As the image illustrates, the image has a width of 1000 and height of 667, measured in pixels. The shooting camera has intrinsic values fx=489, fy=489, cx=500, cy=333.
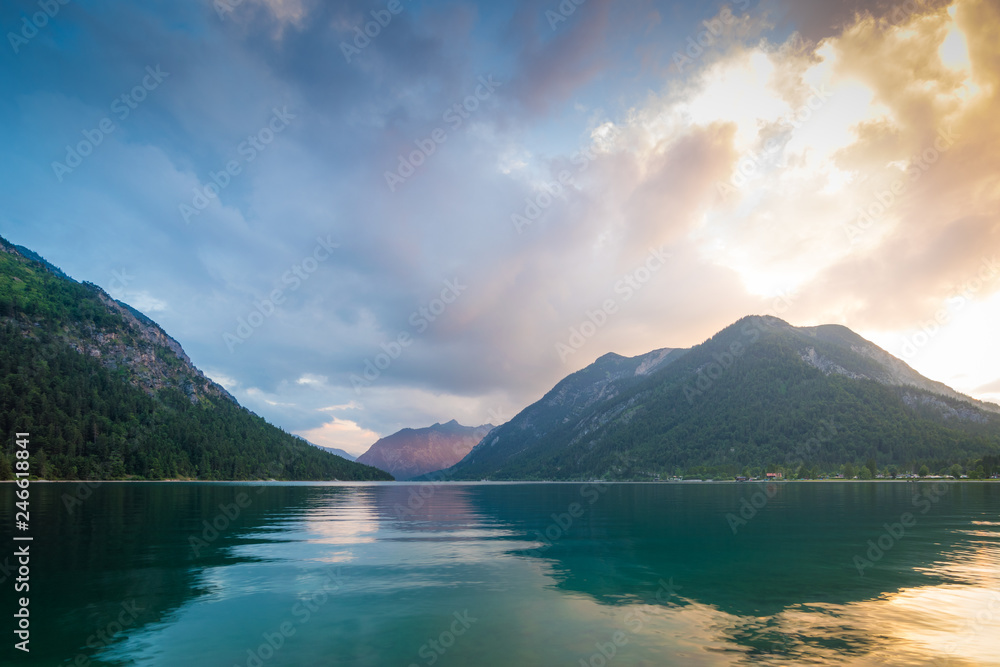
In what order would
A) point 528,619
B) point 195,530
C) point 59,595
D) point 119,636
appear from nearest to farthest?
point 119,636
point 528,619
point 59,595
point 195,530

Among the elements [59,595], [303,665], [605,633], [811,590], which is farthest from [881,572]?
[59,595]

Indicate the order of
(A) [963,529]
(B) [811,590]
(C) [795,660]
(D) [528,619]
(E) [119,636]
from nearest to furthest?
1. (C) [795,660]
2. (E) [119,636]
3. (D) [528,619]
4. (B) [811,590]
5. (A) [963,529]

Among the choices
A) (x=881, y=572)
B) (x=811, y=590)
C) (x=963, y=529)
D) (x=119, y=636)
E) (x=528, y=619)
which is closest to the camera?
(x=119, y=636)

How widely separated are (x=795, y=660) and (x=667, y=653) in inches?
203

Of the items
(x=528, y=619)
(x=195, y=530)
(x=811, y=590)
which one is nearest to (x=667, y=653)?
(x=528, y=619)

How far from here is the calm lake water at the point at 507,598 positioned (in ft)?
72.9

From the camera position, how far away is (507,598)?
31.9m

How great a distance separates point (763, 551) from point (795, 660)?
3333 cm

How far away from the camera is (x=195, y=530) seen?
6234 cm

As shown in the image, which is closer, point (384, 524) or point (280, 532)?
point (280, 532)

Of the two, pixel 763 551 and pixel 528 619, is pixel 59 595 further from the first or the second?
pixel 763 551

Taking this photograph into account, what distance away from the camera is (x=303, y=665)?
20.8 metres

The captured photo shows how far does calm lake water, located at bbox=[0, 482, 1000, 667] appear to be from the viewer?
22.2 metres

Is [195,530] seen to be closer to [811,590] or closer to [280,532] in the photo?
[280,532]
